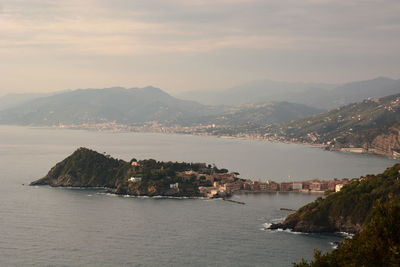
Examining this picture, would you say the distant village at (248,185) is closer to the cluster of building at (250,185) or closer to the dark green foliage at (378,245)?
the cluster of building at (250,185)

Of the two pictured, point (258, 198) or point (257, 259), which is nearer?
point (257, 259)

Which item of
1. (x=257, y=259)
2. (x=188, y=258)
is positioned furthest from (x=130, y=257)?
(x=257, y=259)

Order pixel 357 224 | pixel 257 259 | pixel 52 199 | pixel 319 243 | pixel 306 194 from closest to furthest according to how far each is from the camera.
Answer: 1. pixel 257 259
2. pixel 319 243
3. pixel 357 224
4. pixel 52 199
5. pixel 306 194

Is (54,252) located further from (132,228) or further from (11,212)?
(11,212)

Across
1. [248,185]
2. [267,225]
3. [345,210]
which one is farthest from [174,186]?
[345,210]

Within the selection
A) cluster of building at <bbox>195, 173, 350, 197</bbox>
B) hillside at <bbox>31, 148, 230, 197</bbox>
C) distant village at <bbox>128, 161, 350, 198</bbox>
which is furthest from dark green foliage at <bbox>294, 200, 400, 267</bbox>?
cluster of building at <bbox>195, 173, 350, 197</bbox>

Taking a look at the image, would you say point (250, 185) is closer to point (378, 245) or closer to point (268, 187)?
point (268, 187)
